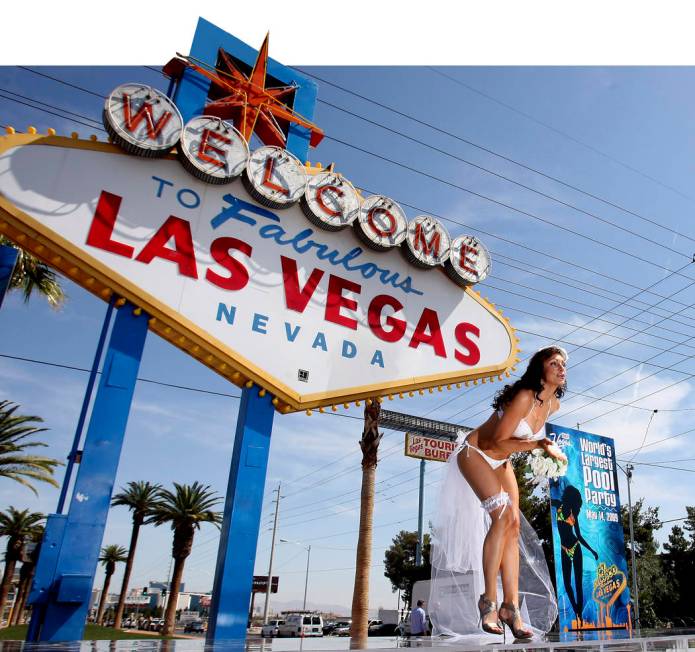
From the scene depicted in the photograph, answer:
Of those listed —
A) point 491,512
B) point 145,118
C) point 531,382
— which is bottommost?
point 491,512

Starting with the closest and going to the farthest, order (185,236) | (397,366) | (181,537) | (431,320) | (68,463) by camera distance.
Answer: (68,463), (185,236), (397,366), (431,320), (181,537)

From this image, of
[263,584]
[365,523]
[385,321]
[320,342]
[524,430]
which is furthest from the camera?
[263,584]

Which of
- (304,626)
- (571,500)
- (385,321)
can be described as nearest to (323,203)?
(385,321)

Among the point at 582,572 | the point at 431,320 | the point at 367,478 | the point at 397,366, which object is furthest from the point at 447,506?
the point at 582,572

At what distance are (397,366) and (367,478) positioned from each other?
420 centimetres

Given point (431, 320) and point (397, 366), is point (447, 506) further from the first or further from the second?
point (431, 320)

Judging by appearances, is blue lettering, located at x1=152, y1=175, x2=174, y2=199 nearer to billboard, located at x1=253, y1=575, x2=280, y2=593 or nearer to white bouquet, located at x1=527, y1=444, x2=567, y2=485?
white bouquet, located at x1=527, y1=444, x2=567, y2=485

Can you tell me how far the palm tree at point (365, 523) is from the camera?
1375cm

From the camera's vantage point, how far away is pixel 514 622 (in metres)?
8.28

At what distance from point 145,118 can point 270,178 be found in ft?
8.18

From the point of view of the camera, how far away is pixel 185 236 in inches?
419

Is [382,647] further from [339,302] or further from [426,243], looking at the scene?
[426,243]

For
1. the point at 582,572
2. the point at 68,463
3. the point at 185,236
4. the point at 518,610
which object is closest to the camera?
the point at 518,610

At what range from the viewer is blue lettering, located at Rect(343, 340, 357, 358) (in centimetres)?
1168
